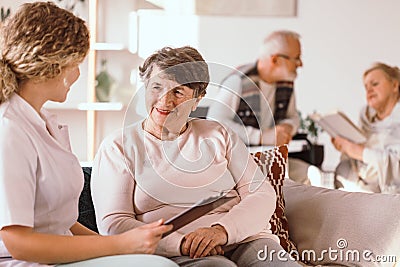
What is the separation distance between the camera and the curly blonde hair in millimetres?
1590

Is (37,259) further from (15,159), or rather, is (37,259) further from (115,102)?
(115,102)

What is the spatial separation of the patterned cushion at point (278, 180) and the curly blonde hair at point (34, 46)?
1.11 meters

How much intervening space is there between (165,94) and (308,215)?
0.73 metres

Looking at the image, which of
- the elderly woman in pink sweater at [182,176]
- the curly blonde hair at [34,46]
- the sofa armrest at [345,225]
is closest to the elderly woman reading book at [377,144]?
the sofa armrest at [345,225]

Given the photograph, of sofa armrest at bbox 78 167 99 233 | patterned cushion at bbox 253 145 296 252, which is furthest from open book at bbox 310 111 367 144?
sofa armrest at bbox 78 167 99 233

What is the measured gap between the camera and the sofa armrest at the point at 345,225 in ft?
8.13

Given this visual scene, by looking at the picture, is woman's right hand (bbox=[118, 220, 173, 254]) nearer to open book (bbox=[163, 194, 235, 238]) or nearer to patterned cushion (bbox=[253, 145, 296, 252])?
open book (bbox=[163, 194, 235, 238])

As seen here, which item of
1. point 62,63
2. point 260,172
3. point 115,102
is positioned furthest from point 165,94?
point 115,102

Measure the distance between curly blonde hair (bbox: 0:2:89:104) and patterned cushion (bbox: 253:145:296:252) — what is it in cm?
111

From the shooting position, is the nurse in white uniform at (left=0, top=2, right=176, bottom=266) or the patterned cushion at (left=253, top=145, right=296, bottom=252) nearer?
the nurse in white uniform at (left=0, top=2, right=176, bottom=266)

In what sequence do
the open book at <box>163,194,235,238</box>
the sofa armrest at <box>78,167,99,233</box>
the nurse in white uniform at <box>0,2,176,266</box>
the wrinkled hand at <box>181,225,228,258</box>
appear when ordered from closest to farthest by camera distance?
1. the nurse in white uniform at <box>0,2,176,266</box>
2. the open book at <box>163,194,235,238</box>
3. the wrinkled hand at <box>181,225,228,258</box>
4. the sofa armrest at <box>78,167,99,233</box>

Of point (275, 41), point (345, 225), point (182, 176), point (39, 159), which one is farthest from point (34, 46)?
point (275, 41)

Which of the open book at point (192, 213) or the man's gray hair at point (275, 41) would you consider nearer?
the open book at point (192, 213)

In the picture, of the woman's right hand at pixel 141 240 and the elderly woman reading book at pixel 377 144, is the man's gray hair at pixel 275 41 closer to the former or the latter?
the elderly woman reading book at pixel 377 144
